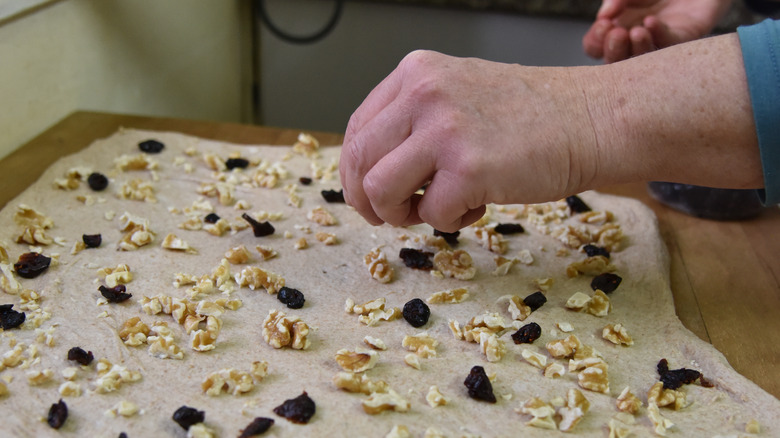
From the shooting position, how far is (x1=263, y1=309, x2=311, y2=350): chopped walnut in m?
0.73

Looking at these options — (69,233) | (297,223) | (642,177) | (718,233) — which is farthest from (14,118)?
(718,233)

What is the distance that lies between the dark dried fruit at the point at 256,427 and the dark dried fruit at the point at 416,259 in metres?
0.34

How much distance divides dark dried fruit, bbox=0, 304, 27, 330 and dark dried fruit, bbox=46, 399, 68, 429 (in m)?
0.15

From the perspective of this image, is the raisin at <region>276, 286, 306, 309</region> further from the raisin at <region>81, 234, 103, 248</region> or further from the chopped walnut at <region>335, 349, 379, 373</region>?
the raisin at <region>81, 234, 103, 248</region>

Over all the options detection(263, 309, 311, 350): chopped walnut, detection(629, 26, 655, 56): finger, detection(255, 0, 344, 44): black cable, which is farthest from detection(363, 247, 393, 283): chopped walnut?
detection(255, 0, 344, 44): black cable

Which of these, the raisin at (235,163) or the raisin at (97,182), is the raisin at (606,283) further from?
the raisin at (97,182)

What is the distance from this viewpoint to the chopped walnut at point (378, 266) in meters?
0.87

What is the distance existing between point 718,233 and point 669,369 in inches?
16.4

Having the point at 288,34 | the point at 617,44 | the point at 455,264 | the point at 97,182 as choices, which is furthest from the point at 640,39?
the point at 288,34

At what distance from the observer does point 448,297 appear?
32.6 inches

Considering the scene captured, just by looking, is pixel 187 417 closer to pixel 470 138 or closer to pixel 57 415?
pixel 57 415

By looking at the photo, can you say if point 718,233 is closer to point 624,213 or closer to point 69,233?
point 624,213

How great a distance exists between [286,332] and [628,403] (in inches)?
13.8

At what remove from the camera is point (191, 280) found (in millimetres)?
829
